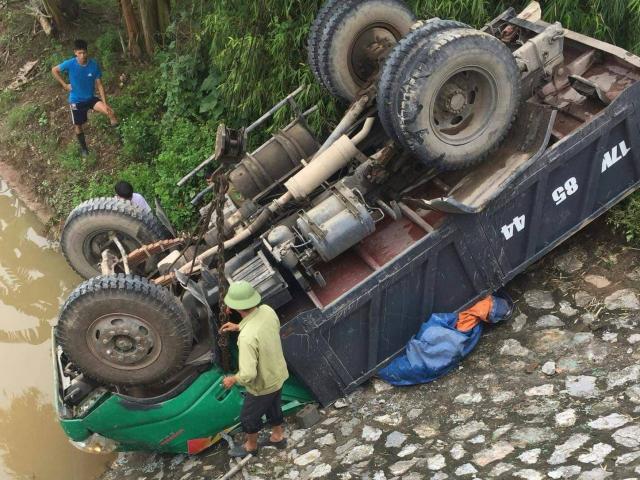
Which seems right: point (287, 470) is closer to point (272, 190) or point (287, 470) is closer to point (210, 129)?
point (272, 190)

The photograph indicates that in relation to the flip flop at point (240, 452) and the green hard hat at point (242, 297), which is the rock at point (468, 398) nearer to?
the flip flop at point (240, 452)

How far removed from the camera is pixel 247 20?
7.57 m

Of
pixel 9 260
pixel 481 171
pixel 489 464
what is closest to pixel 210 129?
pixel 9 260

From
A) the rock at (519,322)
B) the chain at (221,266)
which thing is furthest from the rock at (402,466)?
the rock at (519,322)

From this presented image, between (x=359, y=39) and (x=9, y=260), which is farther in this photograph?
(x=9, y=260)

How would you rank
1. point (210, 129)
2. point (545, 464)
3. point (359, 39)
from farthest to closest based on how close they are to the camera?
point (210, 129) < point (359, 39) < point (545, 464)

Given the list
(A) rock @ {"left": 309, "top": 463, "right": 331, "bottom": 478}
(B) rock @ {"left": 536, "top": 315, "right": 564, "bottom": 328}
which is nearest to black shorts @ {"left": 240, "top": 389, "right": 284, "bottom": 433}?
(A) rock @ {"left": 309, "top": 463, "right": 331, "bottom": 478}

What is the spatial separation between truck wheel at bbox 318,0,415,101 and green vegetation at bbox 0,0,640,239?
2.64ft

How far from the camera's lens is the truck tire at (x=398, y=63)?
4539 mm

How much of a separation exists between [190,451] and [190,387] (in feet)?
2.01

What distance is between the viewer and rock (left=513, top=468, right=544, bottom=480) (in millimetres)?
3893

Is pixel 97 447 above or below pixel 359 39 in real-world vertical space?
below

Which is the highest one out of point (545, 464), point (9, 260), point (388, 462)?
point (9, 260)

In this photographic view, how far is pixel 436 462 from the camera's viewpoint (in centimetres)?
439
